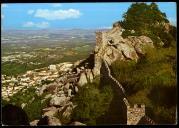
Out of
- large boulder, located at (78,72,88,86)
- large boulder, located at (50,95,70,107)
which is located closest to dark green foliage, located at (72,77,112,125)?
large boulder, located at (50,95,70,107)

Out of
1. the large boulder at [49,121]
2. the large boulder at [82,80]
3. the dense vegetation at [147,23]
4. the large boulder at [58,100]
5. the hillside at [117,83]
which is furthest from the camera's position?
the dense vegetation at [147,23]

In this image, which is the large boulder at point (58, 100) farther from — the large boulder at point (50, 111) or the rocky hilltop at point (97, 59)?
the large boulder at point (50, 111)

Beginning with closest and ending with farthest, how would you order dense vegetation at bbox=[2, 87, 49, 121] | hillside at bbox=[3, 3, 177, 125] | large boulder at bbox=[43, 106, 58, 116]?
hillside at bbox=[3, 3, 177, 125], dense vegetation at bbox=[2, 87, 49, 121], large boulder at bbox=[43, 106, 58, 116]

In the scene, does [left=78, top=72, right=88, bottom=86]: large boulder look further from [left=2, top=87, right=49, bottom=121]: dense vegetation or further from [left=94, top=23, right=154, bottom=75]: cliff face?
[left=2, top=87, right=49, bottom=121]: dense vegetation

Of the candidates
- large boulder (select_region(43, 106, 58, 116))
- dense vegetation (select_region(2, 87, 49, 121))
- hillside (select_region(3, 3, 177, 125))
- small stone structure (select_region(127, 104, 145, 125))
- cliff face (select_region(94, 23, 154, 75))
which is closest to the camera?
small stone structure (select_region(127, 104, 145, 125))

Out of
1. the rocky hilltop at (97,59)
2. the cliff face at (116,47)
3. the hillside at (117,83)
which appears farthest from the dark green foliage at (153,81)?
the rocky hilltop at (97,59)

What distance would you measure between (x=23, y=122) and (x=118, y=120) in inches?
65.3

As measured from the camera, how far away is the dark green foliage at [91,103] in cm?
895

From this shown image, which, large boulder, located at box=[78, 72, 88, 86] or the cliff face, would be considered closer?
large boulder, located at box=[78, 72, 88, 86]

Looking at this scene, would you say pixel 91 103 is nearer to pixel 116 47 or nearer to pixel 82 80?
pixel 82 80

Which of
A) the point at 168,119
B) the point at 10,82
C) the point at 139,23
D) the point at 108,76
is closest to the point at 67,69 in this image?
the point at 108,76

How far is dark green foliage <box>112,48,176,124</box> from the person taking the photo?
841cm

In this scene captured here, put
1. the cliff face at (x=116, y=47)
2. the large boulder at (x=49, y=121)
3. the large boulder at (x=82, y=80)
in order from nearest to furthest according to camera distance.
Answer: the large boulder at (x=49, y=121)
the large boulder at (x=82, y=80)
the cliff face at (x=116, y=47)

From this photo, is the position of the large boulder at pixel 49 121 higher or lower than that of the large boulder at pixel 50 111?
higher
